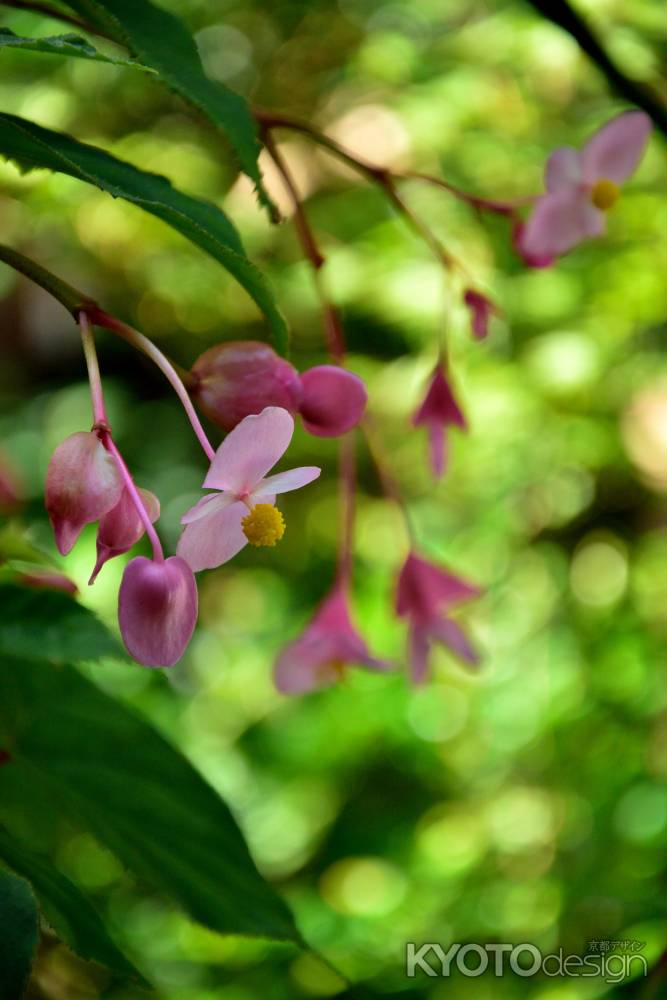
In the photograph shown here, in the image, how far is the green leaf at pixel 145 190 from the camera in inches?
9.9

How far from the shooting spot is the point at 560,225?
502 mm

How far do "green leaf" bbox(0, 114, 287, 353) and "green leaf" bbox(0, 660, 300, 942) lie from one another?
0.56ft

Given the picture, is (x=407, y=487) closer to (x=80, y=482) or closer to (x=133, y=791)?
(x=133, y=791)

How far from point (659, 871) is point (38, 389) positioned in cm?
134

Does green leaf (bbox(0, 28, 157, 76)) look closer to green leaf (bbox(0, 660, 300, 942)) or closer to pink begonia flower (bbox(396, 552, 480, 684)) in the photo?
green leaf (bbox(0, 660, 300, 942))

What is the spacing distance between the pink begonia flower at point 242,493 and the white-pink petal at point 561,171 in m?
0.27

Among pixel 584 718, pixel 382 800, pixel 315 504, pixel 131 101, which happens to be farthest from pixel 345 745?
pixel 131 101

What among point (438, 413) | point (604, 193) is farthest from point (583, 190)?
point (438, 413)

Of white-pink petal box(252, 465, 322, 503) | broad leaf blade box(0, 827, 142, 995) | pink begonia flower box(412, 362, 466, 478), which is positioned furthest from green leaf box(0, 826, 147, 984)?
pink begonia flower box(412, 362, 466, 478)

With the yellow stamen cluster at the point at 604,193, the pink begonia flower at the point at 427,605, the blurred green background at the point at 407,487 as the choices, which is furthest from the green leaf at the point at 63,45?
the blurred green background at the point at 407,487

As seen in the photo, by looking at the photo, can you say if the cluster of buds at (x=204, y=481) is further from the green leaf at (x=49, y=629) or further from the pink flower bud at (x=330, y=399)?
the green leaf at (x=49, y=629)

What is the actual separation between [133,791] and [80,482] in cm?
17

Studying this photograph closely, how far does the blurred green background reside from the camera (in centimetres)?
108

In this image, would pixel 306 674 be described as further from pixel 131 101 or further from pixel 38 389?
pixel 38 389
